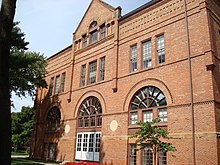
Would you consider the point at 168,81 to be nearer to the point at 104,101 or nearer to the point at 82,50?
the point at 104,101

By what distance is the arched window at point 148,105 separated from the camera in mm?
16469

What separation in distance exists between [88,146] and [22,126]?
25.2 meters

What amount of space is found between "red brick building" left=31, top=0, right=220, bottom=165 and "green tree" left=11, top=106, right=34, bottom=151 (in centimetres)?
1510

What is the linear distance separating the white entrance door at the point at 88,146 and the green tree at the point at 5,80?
48.6 ft

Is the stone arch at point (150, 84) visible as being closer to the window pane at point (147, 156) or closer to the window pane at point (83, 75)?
the window pane at point (147, 156)

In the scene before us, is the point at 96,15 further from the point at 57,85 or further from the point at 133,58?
the point at 57,85

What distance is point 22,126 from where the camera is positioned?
141ft

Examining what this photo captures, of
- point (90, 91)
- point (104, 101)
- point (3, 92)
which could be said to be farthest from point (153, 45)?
point (3, 92)

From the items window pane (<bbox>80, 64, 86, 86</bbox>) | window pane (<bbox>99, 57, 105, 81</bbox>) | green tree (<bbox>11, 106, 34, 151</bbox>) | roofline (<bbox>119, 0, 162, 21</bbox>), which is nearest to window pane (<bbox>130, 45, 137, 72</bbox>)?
roofline (<bbox>119, 0, 162, 21</bbox>)

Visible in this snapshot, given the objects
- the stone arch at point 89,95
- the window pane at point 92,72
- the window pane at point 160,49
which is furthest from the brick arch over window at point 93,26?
the window pane at point 160,49

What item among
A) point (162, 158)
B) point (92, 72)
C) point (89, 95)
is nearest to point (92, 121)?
point (89, 95)

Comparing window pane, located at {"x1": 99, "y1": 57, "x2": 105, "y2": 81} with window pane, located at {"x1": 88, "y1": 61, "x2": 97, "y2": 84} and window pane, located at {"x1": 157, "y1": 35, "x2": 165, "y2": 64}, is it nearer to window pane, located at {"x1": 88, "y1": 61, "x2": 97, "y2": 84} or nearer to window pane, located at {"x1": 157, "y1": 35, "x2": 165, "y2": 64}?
window pane, located at {"x1": 88, "y1": 61, "x2": 97, "y2": 84}

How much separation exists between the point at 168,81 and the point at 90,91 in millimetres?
9117

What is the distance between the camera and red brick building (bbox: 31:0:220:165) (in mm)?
14430
